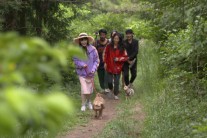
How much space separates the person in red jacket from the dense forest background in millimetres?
1263

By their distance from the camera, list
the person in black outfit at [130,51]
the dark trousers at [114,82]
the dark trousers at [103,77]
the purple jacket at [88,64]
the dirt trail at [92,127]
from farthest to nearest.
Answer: the dark trousers at [103,77] < the person in black outfit at [130,51] < the dark trousers at [114,82] < the purple jacket at [88,64] < the dirt trail at [92,127]

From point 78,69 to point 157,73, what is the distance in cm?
305

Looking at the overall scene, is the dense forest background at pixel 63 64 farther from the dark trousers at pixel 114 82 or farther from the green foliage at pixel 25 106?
the dark trousers at pixel 114 82

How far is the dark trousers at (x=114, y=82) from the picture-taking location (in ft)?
33.3

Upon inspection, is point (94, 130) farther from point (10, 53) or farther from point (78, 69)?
point (10, 53)

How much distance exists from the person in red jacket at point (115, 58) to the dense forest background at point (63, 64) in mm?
1263

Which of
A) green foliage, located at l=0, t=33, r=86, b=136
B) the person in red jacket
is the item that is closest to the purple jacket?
the person in red jacket

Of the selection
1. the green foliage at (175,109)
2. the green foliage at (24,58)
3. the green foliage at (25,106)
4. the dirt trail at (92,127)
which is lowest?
the dirt trail at (92,127)

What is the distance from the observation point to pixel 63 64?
1.04 meters

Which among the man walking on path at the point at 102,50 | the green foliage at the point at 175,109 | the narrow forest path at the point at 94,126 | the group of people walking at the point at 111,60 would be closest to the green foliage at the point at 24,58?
the green foliage at the point at 175,109

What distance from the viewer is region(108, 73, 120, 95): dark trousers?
399 inches

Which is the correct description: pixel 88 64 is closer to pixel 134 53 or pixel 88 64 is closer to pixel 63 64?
pixel 134 53

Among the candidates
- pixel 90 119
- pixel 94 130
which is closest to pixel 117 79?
pixel 90 119

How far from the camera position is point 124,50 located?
10.1 meters
